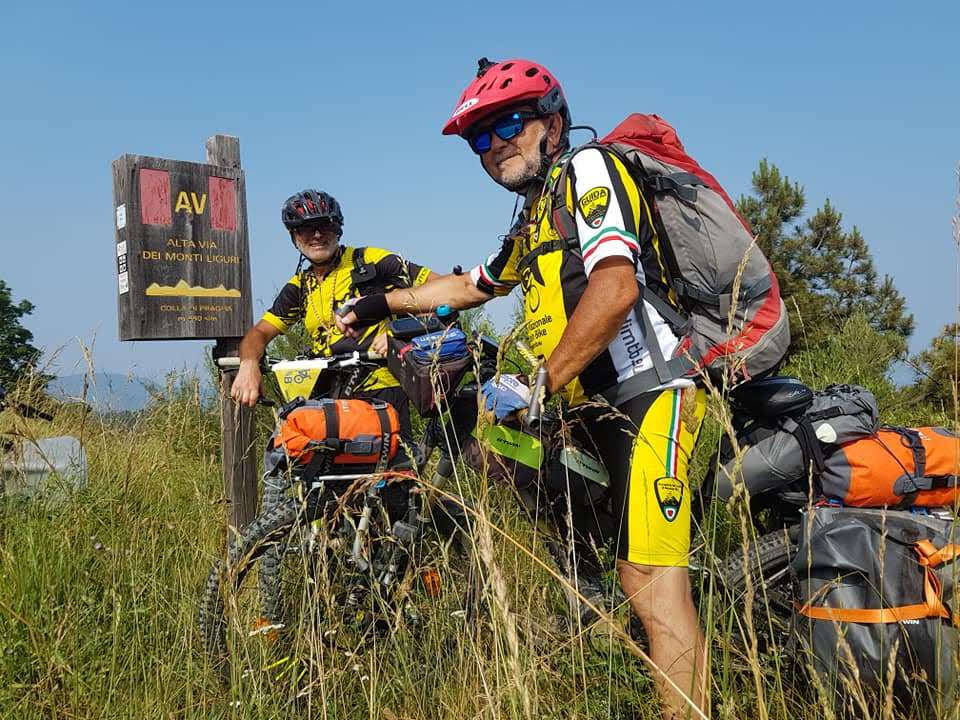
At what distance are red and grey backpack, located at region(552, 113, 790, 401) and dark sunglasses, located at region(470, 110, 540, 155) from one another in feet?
1.06

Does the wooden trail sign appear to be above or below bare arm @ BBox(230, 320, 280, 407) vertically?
above

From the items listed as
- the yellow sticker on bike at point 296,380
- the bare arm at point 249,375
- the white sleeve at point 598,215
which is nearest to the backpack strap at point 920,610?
the white sleeve at point 598,215

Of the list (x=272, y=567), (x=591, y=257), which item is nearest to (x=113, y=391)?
(x=272, y=567)

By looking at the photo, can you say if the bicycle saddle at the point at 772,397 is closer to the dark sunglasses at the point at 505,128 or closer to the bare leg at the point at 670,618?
the bare leg at the point at 670,618

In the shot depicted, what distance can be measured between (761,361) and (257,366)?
2402mm

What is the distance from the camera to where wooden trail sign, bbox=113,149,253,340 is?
4.10 metres

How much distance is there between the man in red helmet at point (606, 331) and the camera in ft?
7.11

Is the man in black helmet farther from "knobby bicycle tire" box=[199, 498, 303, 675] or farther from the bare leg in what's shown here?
the bare leg

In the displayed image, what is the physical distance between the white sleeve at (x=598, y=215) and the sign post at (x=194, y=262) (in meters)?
2.46

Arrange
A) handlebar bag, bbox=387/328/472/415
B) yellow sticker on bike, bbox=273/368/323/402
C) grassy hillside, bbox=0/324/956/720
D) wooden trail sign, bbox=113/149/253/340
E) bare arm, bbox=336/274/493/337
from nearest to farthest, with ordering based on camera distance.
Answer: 1. grassy hillside, bbox=0/324/956/720
2. handlebar bag, bbox=387/328/472/415
3. bare arm, bbox=336/274/493/337
4. yellow sticker on bike, bbox=273/368/323/402
5. wooden trail sign, bbox=113/149/253/340

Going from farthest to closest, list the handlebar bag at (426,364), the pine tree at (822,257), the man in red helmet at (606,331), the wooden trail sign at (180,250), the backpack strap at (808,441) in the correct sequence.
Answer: the pine tree at (822,257) < the wooden trail sign at (180,250) < the handlebar bag at (426,364) < the backpack strap at (808,441) < the man in red helmet at (606,331)

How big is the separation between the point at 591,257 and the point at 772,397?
0.84 m

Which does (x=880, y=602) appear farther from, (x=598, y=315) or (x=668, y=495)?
(x=598, y=315)

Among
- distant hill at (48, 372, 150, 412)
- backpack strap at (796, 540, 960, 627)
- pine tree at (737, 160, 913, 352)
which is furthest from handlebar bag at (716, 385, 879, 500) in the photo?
pine tree at (737, 160, 913, 352)
